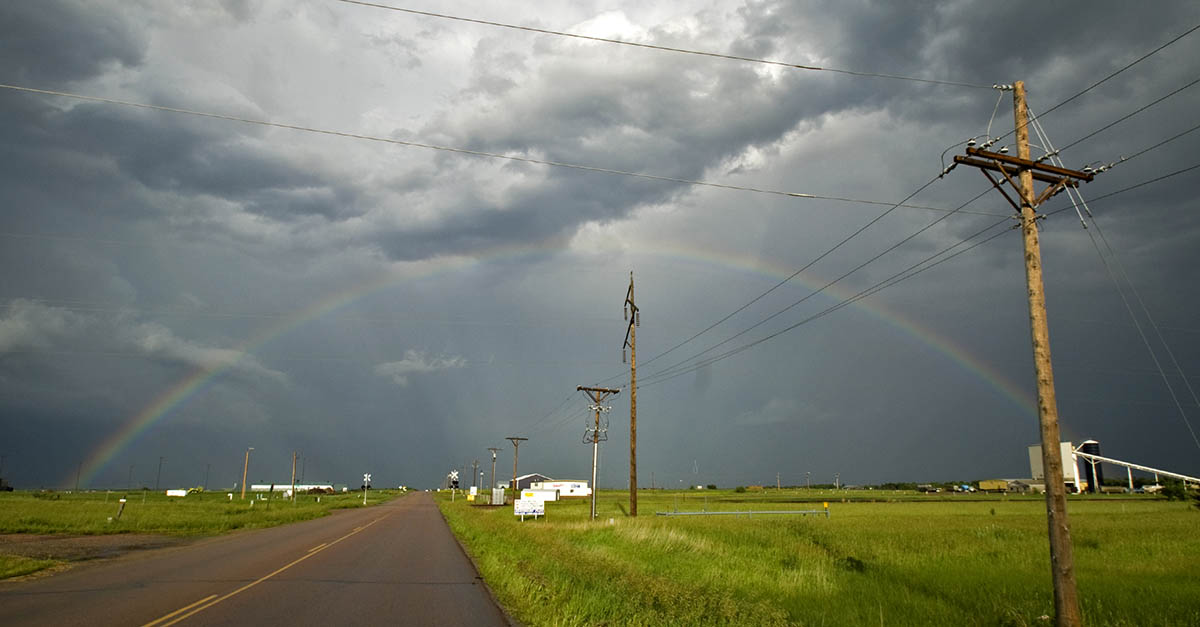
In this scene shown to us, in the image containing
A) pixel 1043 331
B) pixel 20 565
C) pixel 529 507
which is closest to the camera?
pixel 1043 331

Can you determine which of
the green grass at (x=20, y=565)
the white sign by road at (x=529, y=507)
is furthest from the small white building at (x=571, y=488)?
the green grass at (x=20, y=565)

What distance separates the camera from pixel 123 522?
43500mm

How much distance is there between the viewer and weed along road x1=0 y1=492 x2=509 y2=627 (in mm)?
11922

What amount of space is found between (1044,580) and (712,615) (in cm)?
1223

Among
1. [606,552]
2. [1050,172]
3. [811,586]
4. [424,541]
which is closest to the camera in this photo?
[1050,172]

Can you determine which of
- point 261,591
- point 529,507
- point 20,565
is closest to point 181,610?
point 261,591

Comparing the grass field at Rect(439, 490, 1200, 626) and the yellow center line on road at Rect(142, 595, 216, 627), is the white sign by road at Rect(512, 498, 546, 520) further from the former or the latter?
the yellow center line on road at Rect(142, 595, 216, 627)

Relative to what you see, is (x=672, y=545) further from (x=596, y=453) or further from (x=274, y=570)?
(x=596, y=453)

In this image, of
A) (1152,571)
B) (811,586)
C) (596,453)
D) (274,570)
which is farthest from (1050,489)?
(596,453)

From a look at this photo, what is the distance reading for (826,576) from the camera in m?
19.6

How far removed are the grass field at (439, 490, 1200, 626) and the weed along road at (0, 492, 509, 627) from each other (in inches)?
57.8

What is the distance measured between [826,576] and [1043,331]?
413 inches

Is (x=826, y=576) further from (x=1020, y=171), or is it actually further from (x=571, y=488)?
(x=571, y=488)

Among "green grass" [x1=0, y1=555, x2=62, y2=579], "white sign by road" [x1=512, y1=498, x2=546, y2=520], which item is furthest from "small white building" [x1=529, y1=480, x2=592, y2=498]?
"green grass" [x1=0, y1=555, x2=62, y2=579]
